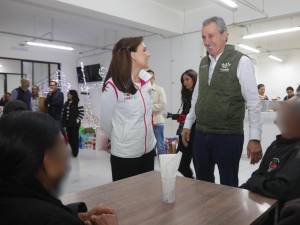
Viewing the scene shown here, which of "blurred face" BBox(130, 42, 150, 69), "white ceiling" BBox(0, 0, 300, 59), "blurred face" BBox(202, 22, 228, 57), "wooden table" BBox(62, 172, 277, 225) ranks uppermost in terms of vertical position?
"white ceiling" BBox(0, 0, 300, 59)

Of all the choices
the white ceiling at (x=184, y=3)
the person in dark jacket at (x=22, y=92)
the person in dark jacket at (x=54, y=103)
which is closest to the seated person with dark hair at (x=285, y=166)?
the white ceiling at (x=184, y=3)

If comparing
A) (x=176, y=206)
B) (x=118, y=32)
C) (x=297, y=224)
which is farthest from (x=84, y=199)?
(x=118, y=32)

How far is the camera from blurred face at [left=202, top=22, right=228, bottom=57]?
1.91 metres

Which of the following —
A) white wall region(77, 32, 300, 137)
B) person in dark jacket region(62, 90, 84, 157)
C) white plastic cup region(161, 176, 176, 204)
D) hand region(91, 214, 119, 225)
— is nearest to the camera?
hand region(91, 214, 119, 225)

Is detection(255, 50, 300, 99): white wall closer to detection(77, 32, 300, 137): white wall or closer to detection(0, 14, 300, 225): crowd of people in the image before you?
detection(77, 32, 300, 137): white wall

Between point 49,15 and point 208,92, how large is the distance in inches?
226

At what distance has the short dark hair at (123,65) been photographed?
71.4 inches

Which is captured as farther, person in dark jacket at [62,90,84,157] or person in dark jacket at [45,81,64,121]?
person in dark jacket at [45,81,64,121]

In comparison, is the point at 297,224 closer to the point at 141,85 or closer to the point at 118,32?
the point at 141,85

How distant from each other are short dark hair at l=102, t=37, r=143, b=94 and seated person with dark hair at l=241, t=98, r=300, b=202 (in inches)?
35.4

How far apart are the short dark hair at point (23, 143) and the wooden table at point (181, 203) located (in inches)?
18.4

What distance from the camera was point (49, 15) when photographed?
662 cm

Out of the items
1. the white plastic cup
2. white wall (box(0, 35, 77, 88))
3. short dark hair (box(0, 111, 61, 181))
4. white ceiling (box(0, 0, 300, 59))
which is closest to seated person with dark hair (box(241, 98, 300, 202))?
the white plastic cup

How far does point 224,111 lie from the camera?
1.85m
